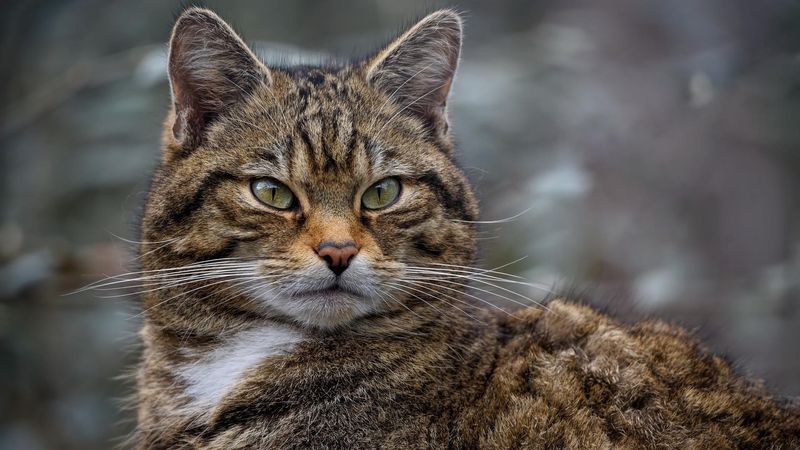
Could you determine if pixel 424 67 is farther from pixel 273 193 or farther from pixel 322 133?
pixel 273 193

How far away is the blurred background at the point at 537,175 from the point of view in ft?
20.0

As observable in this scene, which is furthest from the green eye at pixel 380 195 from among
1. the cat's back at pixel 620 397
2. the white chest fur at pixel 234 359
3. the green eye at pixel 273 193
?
the cat's back at pixel 620 397

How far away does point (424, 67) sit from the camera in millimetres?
4531

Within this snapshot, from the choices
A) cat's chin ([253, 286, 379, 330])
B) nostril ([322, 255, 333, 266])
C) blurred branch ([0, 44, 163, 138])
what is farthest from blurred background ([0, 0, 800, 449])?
nostril ([322, 255, 333, 266])

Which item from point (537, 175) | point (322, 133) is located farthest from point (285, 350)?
point (537, 175)

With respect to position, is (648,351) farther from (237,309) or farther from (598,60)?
(598,60)

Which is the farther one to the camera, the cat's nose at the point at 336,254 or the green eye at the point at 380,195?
the green eye at the point at 380,195

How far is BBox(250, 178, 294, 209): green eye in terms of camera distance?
12.8ft

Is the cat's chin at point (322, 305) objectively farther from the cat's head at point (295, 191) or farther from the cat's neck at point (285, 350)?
the cat's neck at point (285, 350)

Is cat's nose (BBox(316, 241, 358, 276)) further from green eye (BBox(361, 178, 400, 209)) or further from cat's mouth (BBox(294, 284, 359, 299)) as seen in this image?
green eye (BBox(361, 178, 400, 209))

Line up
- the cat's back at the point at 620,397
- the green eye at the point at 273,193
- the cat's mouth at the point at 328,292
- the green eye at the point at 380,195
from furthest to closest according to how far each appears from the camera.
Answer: the green eye at the point at 380,195 < the green eye at the point at 273,193 < the cat's mouth at the point at 328,292 < the cat's back at the point at 620,397

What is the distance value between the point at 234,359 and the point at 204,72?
1347 mm

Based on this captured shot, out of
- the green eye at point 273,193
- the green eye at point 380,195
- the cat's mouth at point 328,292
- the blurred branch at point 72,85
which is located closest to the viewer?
the cat's mouth at point 328,292

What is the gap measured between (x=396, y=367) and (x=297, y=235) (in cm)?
76
